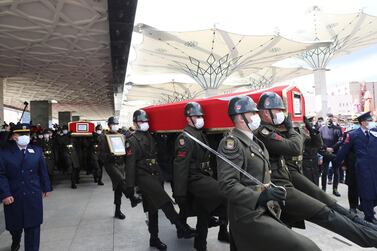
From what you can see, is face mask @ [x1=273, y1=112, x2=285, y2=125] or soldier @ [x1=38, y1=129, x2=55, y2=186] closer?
face mask @ [x1=273, y1=112, x2=285, y2=125]

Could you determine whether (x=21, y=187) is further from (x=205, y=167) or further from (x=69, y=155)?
(x=69, y=155)

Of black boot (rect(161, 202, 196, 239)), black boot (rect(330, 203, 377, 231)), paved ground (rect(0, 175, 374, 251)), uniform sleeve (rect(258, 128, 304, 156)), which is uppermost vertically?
uniform sleeve (rect(258, 128, 304, 156))

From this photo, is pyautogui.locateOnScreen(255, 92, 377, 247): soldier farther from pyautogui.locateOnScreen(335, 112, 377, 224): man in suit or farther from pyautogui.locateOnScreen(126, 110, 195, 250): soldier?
pyautogui.locateOnScreen(335, 112, 377, 224): man in suit

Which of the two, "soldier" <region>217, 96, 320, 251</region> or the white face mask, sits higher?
the white face mask

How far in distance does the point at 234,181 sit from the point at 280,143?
3.48 ft

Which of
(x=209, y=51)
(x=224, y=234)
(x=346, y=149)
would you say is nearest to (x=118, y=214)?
(x=224, y=234)

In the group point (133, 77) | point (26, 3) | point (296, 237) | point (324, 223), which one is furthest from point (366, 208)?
point (133, 77)

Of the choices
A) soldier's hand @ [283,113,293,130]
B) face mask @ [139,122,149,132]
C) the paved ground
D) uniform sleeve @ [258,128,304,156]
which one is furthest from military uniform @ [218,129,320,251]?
face mask @ [139,122,149,132]

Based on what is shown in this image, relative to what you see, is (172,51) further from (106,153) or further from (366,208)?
(366,208)

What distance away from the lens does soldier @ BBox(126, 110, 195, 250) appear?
4.54 metres

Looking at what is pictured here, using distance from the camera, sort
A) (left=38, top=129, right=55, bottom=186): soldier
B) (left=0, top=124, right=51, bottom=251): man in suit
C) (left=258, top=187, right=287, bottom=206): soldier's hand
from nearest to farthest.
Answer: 1. (left=258, top=187, right=287, bottom=206): soldier's hand
2. (left=0, top=124, right=51, bottom=251): man in suit
3. (left=38, top=129, right=55, bottom=186): soldier

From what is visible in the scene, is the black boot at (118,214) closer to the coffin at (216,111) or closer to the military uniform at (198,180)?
the coffin at (216,111)

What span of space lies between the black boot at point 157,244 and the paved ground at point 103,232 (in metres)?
0.11

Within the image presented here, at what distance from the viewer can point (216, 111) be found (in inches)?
170
